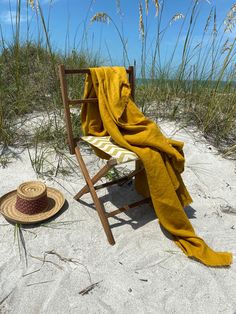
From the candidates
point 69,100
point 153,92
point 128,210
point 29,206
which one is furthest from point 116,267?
point 153,92

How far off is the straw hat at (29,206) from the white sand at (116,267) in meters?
0.08

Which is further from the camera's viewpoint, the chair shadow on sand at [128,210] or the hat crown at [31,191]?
the chair shadow on sand at [128,210]

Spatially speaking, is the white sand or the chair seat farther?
the chair seat

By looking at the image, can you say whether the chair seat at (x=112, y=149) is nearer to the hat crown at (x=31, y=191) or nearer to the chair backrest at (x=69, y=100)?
the chair backrest at (x=69, y=100)

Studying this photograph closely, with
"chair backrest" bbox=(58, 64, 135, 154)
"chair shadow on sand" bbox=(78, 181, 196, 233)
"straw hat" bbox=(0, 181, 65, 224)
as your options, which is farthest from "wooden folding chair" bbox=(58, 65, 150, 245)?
"straw hat" bbox=(0, 181, 65, 224)

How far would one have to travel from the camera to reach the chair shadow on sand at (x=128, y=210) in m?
2.46

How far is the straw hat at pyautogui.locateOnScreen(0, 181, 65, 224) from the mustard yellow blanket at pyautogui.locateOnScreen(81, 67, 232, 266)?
2.41 ft

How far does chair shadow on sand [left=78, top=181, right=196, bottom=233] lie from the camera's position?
2.46m

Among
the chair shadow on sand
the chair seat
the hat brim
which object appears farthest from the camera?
the chair shadow on sand

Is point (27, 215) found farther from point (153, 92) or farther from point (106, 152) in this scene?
point (153, 92)

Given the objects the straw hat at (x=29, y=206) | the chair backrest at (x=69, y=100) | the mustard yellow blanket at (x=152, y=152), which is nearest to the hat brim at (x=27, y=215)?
the straw hat at (x=29, y=206)

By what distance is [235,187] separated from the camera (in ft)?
→ 10.0

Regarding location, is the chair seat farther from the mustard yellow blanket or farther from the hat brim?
the hat brim

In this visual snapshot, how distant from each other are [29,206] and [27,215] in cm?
8
